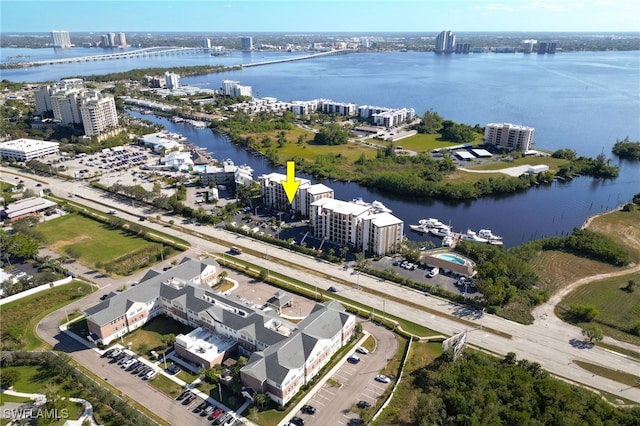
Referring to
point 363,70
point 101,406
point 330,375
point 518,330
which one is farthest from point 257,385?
point 363,70

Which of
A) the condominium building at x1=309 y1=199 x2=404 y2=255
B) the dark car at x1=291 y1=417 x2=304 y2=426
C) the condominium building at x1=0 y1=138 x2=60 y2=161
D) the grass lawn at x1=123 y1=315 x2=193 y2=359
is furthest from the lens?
the condominium building at x1=0 y1=138 x2=60 y2=161

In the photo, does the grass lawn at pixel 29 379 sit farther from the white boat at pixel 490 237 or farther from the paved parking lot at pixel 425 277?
the white boat at pixel 490 237

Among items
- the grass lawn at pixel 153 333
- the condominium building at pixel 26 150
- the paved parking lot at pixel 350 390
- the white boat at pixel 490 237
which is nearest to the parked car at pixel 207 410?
the paved parking lot at pixel 350 390

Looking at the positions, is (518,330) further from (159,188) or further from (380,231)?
(159,188)

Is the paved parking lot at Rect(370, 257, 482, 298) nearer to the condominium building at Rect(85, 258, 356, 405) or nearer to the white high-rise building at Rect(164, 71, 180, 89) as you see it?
the condominium building at Rect(85, 258, 356, 405)

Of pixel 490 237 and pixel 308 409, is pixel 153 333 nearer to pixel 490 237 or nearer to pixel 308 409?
pixel 308 409

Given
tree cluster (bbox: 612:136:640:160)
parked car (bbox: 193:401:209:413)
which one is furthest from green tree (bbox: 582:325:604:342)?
tree cluster (bbox: 612:136:640:160)

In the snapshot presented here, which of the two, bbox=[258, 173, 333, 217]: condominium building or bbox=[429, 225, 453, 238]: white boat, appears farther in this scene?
bbox=[258, 173, 333, 217]: condominium building
